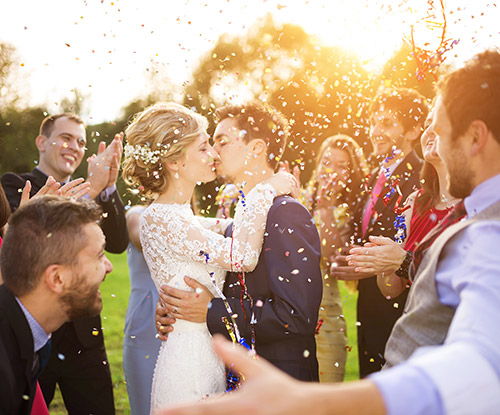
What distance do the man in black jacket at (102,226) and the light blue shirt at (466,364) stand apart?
326 centimetres

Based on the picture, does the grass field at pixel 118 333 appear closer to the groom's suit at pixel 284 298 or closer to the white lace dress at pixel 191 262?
the white lace dress at pixel 191 262

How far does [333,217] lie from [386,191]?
1150mm

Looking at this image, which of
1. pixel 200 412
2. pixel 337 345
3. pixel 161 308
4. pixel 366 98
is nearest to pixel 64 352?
pixel 161 308

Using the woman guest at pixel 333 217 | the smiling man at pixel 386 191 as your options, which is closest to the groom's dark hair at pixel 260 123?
the smiling man at pixel 386 191

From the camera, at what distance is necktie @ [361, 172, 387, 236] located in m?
4.86

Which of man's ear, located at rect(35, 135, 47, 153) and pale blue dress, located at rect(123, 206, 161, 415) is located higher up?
man's ear, located at rect(35, 135, 47, 153)

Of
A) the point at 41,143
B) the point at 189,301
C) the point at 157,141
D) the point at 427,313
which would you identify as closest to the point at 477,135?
the point at 427,313

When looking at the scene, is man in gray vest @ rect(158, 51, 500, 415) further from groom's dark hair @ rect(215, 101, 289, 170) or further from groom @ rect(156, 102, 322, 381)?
groom's dark hair @ rect(215, 101, 289, 170)

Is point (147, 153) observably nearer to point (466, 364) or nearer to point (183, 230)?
point (183, 230)

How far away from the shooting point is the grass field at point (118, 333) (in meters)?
6.81

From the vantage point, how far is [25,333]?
89.1 inches

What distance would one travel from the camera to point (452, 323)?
133 cm

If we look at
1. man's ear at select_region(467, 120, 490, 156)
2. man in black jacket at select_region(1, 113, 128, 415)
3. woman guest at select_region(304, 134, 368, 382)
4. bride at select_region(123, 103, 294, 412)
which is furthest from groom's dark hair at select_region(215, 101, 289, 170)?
man's ear at select_region(467, 120, 490, 156)

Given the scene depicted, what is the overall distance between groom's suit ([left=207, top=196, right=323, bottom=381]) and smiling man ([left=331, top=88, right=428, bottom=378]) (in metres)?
1.19
